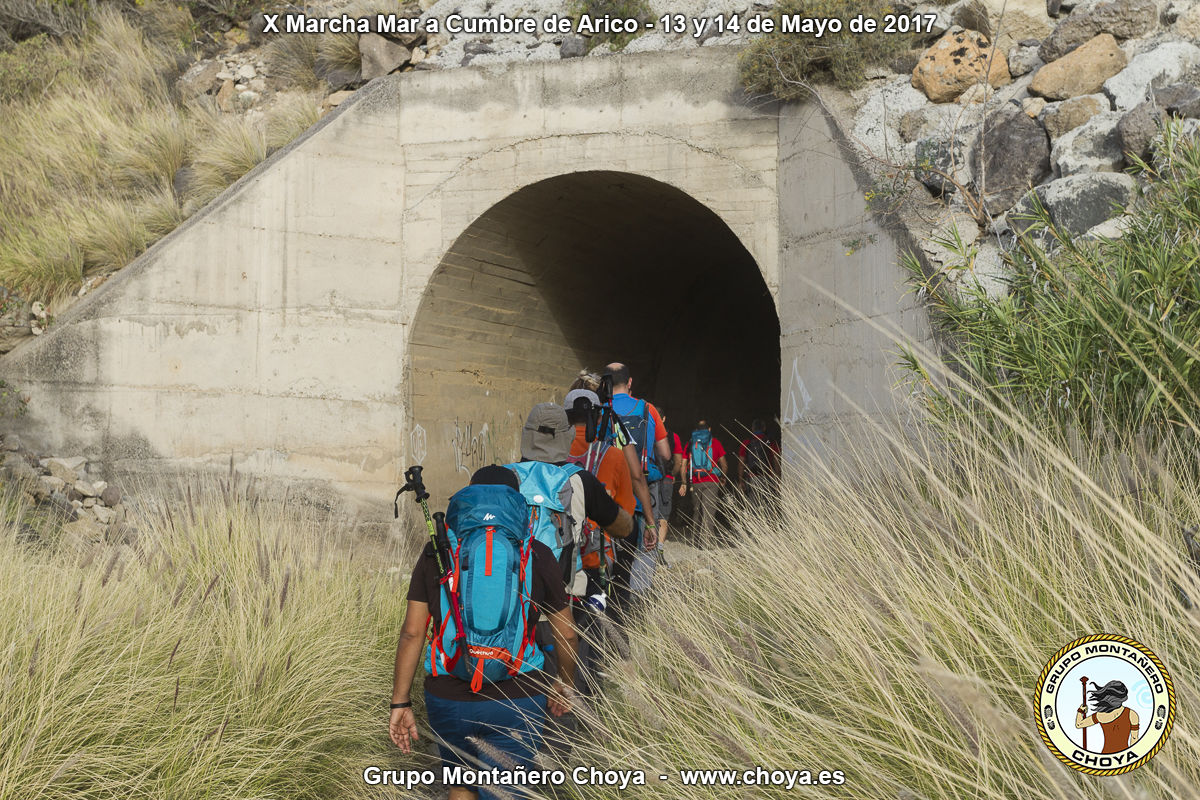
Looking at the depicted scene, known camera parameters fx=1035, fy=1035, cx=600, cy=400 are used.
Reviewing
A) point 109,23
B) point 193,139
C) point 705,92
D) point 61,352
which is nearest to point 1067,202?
point 705,92

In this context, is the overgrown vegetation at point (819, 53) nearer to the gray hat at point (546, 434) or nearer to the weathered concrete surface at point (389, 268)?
the weathered concrete surface at point (389, 268)

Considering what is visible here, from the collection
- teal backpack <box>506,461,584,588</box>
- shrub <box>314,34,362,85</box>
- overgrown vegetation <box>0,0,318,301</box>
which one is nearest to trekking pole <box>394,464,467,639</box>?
teal backpack <box>506,461,584,588</box>

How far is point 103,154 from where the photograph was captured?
38.2 ft

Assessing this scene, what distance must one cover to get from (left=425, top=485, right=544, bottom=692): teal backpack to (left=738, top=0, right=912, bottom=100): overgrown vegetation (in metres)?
6.36

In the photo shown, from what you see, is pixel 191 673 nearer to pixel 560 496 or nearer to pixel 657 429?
pixel 560 496

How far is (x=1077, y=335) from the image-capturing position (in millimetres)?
4863

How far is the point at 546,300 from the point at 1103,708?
9.59 m

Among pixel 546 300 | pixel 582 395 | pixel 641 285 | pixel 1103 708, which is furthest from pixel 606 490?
pixel 641 285

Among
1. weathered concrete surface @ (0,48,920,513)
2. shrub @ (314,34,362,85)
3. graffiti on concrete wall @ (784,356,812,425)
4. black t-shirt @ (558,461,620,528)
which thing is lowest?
black t-shirt @ (558,461,620,528)

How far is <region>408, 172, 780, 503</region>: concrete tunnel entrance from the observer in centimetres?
1003

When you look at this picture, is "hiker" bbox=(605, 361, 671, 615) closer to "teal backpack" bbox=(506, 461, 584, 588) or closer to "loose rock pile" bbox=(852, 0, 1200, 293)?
"teal backpack" bbox=(506, 461, 584, 588)

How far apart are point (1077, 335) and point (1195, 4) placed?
4338 mm

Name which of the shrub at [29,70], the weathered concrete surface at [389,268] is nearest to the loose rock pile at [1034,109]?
the weathered concrete surface at [389,268]

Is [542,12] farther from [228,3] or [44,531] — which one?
[44,531]
